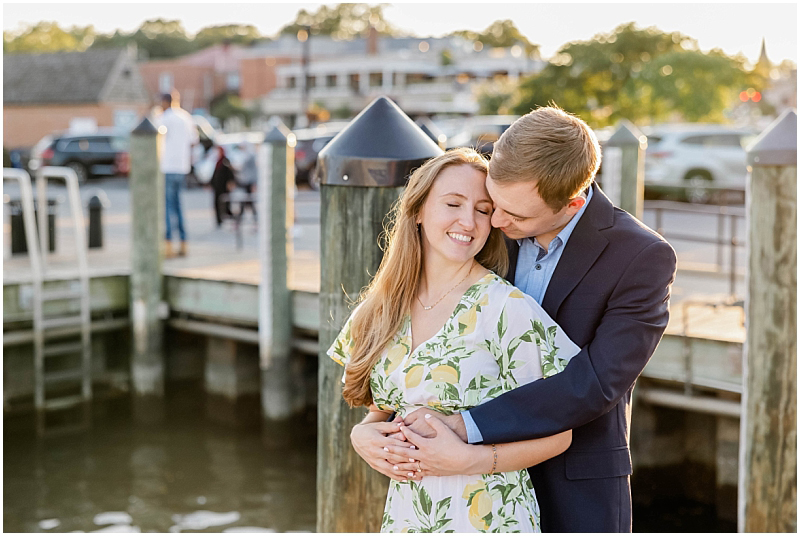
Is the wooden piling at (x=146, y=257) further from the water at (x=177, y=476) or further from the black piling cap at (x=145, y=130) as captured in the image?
the water at (x=177, y=476)

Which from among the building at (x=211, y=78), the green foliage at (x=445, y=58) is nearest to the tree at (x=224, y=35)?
the building at (x=211, y=78)

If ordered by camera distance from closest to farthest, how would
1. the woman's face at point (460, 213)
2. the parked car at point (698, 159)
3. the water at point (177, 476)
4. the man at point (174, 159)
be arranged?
the woman's face at point (460, 213) → the water at point (177, 476) → the man at point (174, 159) → the parked car at point (698, 159)

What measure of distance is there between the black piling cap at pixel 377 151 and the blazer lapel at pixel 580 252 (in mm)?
690

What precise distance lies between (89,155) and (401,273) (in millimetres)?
23734

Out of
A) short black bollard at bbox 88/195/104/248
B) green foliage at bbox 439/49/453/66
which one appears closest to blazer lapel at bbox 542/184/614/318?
short black bollard at bbox 88/195/104/248

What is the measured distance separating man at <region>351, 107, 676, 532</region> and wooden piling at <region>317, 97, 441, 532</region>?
0.58 m

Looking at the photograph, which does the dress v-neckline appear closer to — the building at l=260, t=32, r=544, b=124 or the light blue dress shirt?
the light blue dress shirt

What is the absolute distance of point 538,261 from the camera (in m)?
2.41

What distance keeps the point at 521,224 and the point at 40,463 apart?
7089 millimetres

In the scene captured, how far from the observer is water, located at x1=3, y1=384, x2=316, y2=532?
287 inches

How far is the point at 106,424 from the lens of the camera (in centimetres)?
893

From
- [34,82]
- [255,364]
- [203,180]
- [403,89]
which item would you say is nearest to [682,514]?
[255,364]

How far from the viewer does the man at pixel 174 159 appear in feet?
33.9

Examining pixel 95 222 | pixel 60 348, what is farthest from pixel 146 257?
pixel 95 222
